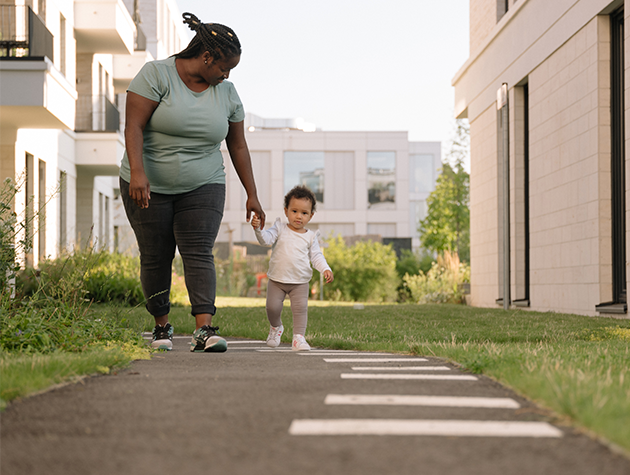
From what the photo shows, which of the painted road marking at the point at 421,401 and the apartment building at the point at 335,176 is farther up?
the apartment building at the point at 335,176

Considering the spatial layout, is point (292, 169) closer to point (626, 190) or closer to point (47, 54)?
point (47, 54)

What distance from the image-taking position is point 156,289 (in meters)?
4.91

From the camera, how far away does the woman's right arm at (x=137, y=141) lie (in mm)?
4367

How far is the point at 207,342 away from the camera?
14.8 ft

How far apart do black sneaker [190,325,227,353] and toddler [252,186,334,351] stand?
0.91 meters

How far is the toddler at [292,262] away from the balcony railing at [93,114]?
13533mm

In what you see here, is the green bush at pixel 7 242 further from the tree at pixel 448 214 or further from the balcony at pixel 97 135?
the tree at pixel 448 214

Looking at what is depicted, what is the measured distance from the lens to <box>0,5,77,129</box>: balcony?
37.9 ft

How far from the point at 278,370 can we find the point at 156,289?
1.67m

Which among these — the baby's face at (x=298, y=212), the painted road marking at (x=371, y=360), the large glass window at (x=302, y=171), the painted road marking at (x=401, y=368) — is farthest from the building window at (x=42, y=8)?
the large glass window at (x=302, y=171)

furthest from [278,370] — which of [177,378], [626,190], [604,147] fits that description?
[604,147]

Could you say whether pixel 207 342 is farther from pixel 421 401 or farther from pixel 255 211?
pixel 421 401

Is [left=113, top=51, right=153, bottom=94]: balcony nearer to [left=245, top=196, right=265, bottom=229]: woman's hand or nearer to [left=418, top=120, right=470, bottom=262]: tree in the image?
[left=418, top=120, right=470, bottom=262]: tree

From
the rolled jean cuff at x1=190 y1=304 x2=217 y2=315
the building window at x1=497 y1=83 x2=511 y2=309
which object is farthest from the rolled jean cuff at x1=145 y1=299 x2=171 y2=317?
the building window at x1=497 y1=83 x2=511 y2=309
